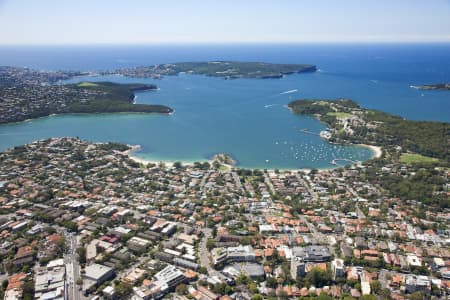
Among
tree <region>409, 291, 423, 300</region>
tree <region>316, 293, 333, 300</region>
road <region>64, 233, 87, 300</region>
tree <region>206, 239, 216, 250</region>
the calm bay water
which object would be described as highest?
the calm bay water

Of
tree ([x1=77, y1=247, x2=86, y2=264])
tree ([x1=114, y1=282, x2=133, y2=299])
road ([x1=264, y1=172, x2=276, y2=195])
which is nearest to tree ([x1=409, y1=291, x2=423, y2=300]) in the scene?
road ([x1=264, y1=172, x2=276, y2=195])

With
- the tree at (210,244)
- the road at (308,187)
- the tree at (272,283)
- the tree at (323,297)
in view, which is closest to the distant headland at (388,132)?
the road at (308,187)

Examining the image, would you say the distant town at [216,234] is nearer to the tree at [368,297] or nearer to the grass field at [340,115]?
the tree at [368,297]

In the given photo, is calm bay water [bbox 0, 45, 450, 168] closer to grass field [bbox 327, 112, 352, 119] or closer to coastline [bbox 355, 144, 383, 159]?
coastline [bbox 355, 144, 383, 159]

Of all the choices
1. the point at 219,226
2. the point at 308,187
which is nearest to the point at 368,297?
the point at 219,226

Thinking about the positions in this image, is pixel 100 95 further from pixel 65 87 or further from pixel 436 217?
pixel 436 217

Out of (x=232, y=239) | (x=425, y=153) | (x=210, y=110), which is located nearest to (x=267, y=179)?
(x=232, y=239)

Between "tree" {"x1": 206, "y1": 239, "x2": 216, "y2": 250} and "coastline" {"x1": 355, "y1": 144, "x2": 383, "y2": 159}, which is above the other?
"coastline" {"x1": 355, "y1": 144, "x2": 383, "y2": 159}

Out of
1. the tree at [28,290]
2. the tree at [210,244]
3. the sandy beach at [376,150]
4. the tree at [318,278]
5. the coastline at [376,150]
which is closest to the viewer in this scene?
the tree at [28,290]
